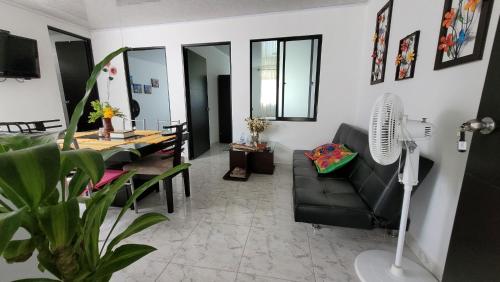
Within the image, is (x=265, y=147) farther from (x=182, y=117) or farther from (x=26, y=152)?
(x=26, y=152)

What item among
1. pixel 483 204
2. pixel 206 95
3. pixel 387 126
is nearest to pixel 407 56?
pixel 387 126

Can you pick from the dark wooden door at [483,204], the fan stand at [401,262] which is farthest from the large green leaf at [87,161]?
the fan stand at [401,262]

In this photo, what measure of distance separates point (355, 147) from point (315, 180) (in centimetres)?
61

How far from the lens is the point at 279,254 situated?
158 cm

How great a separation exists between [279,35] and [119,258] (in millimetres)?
3408

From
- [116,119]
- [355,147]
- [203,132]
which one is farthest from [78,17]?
[355,147]

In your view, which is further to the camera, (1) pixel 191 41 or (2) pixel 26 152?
(1) pixel 191 41

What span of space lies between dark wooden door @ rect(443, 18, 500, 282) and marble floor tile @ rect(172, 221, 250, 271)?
4.13 feet

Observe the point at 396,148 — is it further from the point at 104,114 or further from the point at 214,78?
the point at 214,78

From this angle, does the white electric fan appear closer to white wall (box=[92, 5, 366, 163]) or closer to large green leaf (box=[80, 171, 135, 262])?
large green leaf (box=[80, 171, 135, 262])

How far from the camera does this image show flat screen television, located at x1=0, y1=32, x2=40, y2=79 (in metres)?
2.67

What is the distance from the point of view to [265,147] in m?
3.16

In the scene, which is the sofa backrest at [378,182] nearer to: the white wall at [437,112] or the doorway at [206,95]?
the white wall at [437,112]

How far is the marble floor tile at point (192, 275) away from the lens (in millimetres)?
1374
